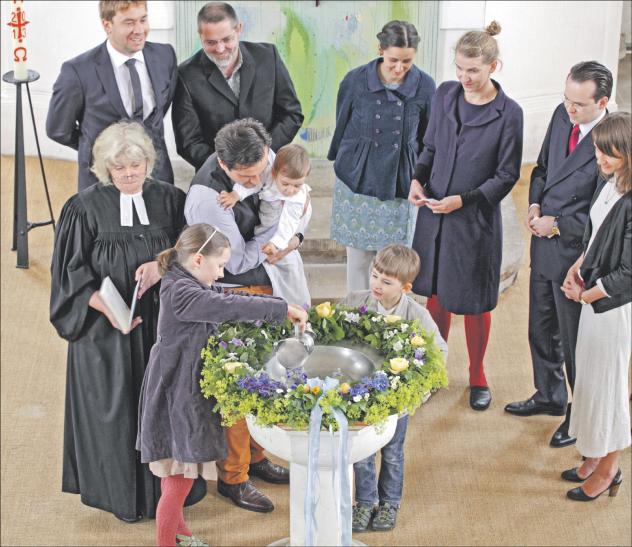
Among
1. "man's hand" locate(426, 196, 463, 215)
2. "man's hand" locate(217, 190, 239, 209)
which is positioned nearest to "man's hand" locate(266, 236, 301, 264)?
"man's hand" locate(217, 190, 239, 209)

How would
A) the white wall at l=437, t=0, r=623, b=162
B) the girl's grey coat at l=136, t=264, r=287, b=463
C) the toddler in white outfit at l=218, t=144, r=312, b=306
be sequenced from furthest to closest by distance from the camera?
the white wall at l=437, t=0, r=623, b=162 → the toddler in white outfit at l=218, t=144, r=312, b=306 → the girl's grey coat at l=136, t=264, r=287, b=463

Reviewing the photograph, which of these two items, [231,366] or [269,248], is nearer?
[231,366]

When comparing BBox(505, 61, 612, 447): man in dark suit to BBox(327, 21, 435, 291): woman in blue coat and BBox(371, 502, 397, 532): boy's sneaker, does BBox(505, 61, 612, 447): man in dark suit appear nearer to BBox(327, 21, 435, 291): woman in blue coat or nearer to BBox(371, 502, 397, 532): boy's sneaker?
BBox(327, 21, 435, 291): woman in blue coat

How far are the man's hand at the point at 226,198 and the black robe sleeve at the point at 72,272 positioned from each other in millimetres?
504

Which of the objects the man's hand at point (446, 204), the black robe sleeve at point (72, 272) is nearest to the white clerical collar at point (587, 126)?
the man's hand at point (446, 204)

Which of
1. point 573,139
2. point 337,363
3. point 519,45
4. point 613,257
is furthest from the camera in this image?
point 519,45

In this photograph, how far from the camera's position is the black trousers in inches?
185

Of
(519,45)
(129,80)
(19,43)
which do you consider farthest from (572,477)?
(19,43)

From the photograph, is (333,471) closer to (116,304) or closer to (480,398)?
(116,304)

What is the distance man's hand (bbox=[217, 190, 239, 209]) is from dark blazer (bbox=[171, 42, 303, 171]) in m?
0.61

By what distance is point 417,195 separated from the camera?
194 inches

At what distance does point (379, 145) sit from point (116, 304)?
5.61ft

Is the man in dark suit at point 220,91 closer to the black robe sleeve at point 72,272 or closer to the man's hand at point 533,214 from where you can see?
the black robe sleeve at point 72,272

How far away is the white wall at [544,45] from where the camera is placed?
7.44m
